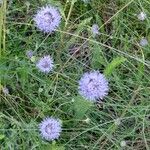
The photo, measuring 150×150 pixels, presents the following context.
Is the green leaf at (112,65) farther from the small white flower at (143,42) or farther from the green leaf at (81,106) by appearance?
the small white flower at (143,42)

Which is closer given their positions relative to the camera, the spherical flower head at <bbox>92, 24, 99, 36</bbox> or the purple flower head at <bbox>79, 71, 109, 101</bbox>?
the purple flower head at <bbox>79, 71, 109, 101</bbox>

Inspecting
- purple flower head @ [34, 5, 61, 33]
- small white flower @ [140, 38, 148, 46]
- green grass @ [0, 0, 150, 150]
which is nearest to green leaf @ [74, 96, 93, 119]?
green grass @ [0, 0, 150, 150]

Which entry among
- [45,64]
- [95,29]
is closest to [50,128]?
[45,64]

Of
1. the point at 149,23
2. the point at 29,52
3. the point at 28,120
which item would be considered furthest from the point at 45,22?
the point at 149,23

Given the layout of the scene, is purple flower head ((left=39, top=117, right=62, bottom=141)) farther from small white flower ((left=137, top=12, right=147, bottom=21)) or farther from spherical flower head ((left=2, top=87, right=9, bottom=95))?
small white flower ((left=137, top=12, right=147, bottom=21))

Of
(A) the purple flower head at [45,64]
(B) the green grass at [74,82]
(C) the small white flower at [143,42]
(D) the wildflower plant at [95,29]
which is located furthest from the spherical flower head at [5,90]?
(C) the small white flower at [143,42]

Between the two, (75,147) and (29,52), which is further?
(29,52)

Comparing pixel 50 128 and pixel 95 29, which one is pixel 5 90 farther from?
pixel 95 29

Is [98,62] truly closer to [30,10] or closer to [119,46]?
[119,46]
